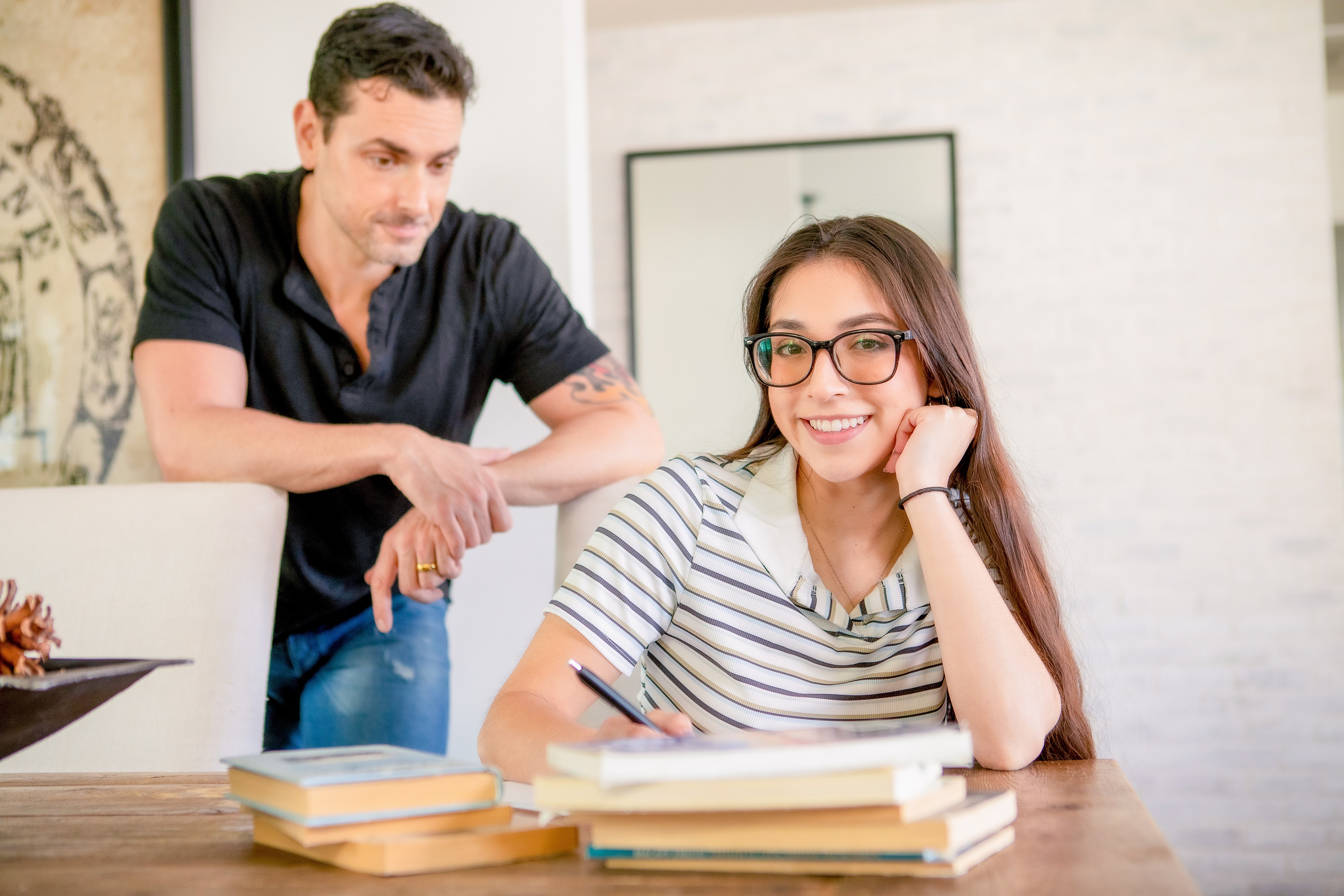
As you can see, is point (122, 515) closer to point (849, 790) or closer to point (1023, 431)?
point (849, 790)

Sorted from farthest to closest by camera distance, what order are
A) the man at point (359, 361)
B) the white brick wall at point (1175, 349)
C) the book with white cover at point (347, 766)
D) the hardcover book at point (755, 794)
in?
the white brick wall at point (1175, 349), the man at point (359, 361), the book with white cover at point (347, 766), the hardcover book at point (755, 794)

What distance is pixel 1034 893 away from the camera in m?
0.62

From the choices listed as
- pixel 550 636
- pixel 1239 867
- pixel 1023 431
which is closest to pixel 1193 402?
pixel 1023 431

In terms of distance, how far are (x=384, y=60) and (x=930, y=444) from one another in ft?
3.99

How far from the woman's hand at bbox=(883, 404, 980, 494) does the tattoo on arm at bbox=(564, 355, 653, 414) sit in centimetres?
69

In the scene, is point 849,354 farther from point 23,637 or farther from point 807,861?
point 23,637

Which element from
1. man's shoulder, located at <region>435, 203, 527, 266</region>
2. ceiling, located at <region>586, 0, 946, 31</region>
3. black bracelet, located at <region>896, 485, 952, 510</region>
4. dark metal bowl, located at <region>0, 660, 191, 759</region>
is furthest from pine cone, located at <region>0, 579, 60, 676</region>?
ceiling, located at <region>586, 0, 946, 31</region>

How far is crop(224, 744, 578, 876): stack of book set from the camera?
699mm

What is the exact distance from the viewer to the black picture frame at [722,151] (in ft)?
12.3

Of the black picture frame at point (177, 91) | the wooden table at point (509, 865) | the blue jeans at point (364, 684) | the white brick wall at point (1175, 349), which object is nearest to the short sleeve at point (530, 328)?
the blue jeans at point (364, 684)

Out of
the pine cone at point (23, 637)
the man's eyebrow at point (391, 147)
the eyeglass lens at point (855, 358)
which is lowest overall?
the pine cone at point (23, 637)

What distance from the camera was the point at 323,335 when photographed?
1.91 metres

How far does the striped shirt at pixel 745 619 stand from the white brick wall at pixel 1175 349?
2375 millimetres

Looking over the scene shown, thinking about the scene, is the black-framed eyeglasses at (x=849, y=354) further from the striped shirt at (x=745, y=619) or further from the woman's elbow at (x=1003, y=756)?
the woman's elbow at (x=1003, y=756)
